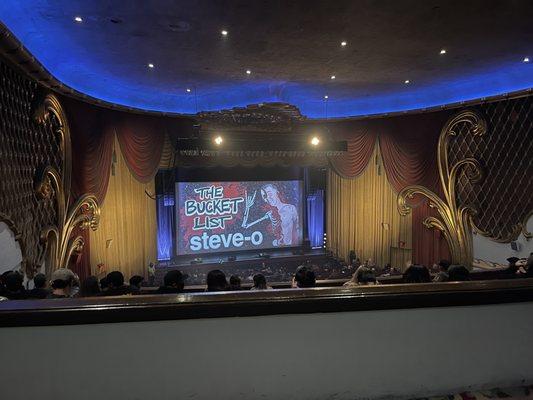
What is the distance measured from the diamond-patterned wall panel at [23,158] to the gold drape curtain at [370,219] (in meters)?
5.95

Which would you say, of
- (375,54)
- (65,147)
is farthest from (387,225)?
(65,147)

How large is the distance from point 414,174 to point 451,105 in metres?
1.44

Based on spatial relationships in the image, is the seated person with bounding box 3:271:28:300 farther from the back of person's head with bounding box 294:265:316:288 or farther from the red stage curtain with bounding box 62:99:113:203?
the red stage curtain with bounding box 62:99:113:203

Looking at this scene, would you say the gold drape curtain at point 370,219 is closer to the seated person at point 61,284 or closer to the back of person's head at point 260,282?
the back of person's head at point 260,282

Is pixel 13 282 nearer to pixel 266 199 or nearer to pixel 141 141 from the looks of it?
pixel 141 141

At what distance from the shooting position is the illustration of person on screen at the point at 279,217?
8.64 metres

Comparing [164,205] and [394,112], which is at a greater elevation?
[394,112]

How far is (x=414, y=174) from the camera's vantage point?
7008 millimetres

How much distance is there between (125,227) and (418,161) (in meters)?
5.69

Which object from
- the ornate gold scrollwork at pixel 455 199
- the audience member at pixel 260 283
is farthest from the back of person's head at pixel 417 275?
the ornate gold scrollwork at pixel 455 199

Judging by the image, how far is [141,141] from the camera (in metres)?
6.34

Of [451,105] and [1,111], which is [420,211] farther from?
[1,111]

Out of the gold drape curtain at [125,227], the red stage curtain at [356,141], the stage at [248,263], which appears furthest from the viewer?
the stage at [248,263]

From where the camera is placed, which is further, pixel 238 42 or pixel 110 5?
pixel 238 42
